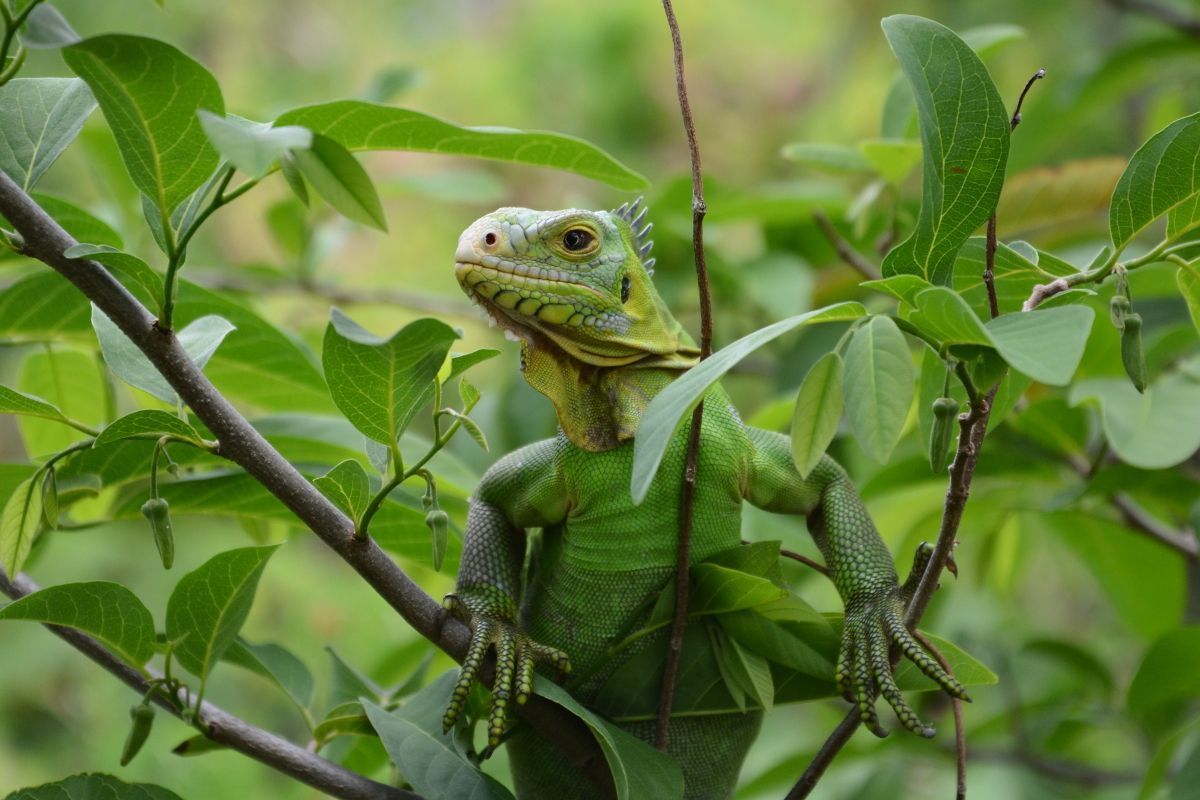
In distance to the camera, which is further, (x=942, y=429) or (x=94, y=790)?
(x=94, y=790)

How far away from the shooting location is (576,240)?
6.95 ft

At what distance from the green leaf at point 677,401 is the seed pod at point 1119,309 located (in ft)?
1.38

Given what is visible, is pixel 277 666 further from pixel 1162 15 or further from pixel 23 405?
pixel 1162 15

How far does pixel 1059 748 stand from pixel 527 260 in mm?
2269

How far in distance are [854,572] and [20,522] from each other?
1.27 metres

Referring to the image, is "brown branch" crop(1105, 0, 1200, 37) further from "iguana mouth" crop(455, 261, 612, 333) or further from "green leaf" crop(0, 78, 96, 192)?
"green leaf" crop(0, 78, 96, 192)

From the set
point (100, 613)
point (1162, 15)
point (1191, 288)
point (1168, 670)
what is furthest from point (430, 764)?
point (1162, 15)

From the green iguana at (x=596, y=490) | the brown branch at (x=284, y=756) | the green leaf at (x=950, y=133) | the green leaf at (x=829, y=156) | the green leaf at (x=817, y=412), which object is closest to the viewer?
the green leaf at (x=817, y=412)

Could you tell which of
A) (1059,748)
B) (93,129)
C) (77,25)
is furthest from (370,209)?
(77,25)

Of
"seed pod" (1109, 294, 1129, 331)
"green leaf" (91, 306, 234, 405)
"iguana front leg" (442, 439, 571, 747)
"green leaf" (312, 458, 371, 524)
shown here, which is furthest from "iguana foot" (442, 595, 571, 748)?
"seed pod" (1109, 294, 1129, 331)

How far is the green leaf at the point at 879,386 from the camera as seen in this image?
1.33 m

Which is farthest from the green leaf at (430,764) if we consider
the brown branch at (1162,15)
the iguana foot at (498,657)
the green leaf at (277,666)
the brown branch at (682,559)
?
the brown branch at (1162,15)

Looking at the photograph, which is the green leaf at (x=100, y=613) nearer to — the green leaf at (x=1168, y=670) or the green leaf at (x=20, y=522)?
the green leaf at (x=20, y=522)

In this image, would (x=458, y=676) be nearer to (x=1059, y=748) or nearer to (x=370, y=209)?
(x=370, y=209)
